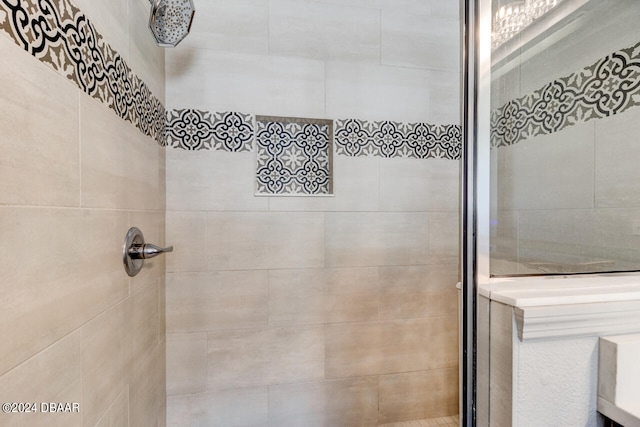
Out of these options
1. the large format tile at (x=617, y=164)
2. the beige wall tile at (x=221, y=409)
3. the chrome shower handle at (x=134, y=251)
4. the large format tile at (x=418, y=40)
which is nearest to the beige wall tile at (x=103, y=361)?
the chrome shower handle at (x=134, y=251)

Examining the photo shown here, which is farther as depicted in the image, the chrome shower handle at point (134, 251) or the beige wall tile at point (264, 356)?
the beige wall tile at point (264, 356)

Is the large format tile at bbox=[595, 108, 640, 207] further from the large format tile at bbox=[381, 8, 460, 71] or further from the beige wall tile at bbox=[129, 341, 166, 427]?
the beige wall tile at bbox=[129, 341, 166, 427]

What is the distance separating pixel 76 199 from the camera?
0.65 meters

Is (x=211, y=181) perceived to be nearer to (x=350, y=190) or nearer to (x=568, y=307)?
(x=350, y=190)

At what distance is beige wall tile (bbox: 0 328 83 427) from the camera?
1.53 feet

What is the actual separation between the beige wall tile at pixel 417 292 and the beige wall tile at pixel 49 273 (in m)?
1.24

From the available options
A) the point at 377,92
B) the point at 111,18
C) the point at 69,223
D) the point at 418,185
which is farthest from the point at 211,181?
the point at 418,185

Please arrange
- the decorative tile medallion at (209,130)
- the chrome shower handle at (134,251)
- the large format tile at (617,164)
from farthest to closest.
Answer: the decorative tile medallion at (209,130), the chrome shower handle at (134,251), the large format tile at (617,164)

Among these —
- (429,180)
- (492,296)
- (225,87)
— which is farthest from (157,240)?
(429,180)

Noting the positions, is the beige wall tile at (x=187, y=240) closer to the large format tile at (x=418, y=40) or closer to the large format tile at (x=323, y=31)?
the large format tile at (x=323, y=31)

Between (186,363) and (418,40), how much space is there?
197cm

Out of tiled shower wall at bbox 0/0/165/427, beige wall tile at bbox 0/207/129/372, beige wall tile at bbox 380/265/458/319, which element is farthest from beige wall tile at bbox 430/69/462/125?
beige wall tile at bbox 0/207/129/372

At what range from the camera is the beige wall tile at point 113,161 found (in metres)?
0.70

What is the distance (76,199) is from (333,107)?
3.87ft
